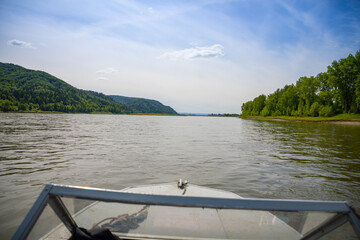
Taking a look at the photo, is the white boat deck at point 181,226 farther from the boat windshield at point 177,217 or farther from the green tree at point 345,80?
the green tree at point 345,80

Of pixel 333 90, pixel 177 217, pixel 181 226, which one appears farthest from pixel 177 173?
pixel 333 90

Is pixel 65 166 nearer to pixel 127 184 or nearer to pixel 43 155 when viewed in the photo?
pixel 43 155

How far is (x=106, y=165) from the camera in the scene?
41.6 ft

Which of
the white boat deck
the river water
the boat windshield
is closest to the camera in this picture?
the boat windshield

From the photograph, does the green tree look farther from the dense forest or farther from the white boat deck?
the white boat deck

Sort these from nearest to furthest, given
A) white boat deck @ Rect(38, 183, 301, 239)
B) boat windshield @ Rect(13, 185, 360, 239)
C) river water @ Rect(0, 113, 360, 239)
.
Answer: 1. boat windshield @ Rect(13, 185, 360, 239)
2. white boat deck @ Rect(38, 183, 301, 239)
3. river water @ Rect(0, 113, 360, 239)

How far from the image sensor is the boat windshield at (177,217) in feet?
7.05

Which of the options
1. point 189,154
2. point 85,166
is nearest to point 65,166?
point 85,166

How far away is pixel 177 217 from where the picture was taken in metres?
2.86

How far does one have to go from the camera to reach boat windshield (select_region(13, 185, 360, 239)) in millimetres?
2148

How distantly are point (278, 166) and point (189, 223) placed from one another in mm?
11948

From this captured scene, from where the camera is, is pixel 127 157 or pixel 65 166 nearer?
pixel 65 166

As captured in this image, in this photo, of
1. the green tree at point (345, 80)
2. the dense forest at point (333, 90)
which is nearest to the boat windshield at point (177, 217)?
the dense forest at point (333, 90)

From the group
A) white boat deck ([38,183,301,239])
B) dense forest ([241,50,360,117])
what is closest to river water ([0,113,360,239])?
white boat deck ([38,183,301,239])
